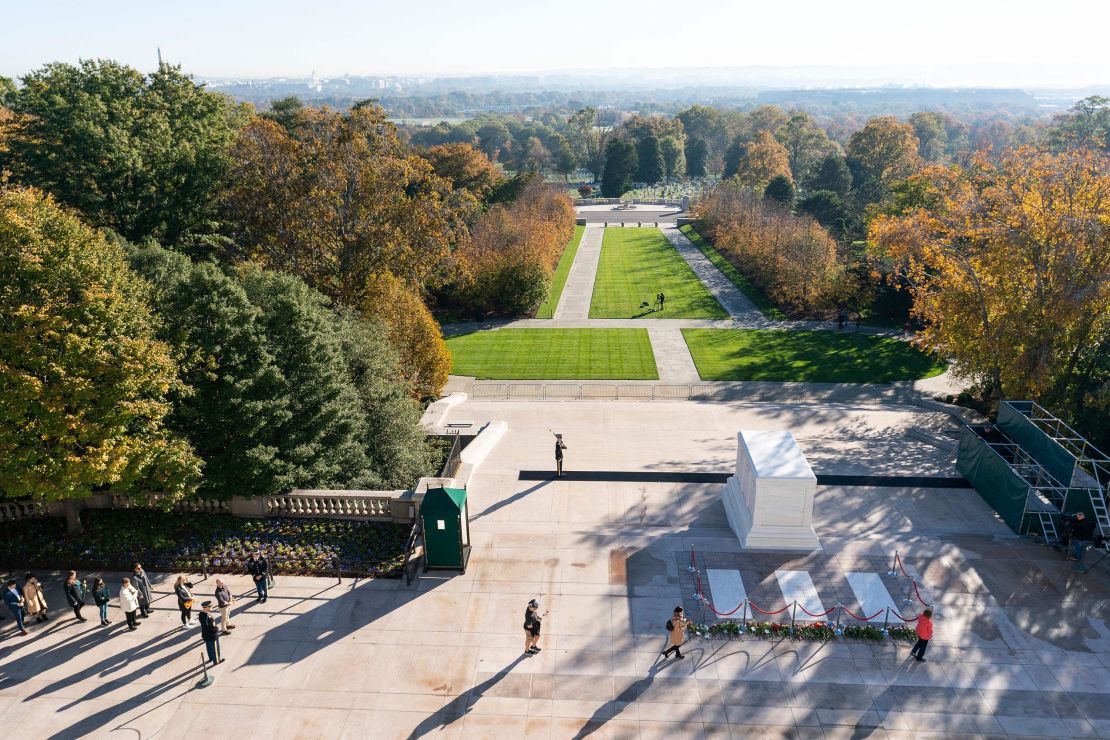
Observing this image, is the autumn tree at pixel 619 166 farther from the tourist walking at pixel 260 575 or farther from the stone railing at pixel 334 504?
the tourist walking at pixel 260 575

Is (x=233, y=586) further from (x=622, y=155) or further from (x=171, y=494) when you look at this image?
(x=622, y=155)

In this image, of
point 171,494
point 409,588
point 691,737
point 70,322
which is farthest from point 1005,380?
point 70,322

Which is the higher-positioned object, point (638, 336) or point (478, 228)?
point (478, 228)

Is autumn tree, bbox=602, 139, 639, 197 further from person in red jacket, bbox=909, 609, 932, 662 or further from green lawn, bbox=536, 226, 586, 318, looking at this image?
person in red jacket, bbox=909, 609, 932, 662

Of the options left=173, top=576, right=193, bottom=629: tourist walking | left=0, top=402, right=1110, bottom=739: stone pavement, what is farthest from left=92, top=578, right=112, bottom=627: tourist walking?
left=173, top=576, right=193, bottom=629: tourist walking

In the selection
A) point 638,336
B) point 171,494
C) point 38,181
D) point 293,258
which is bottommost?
point 638,336

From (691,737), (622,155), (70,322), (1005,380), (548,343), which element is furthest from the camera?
(622,155)

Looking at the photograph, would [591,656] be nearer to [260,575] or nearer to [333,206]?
[260,575]
